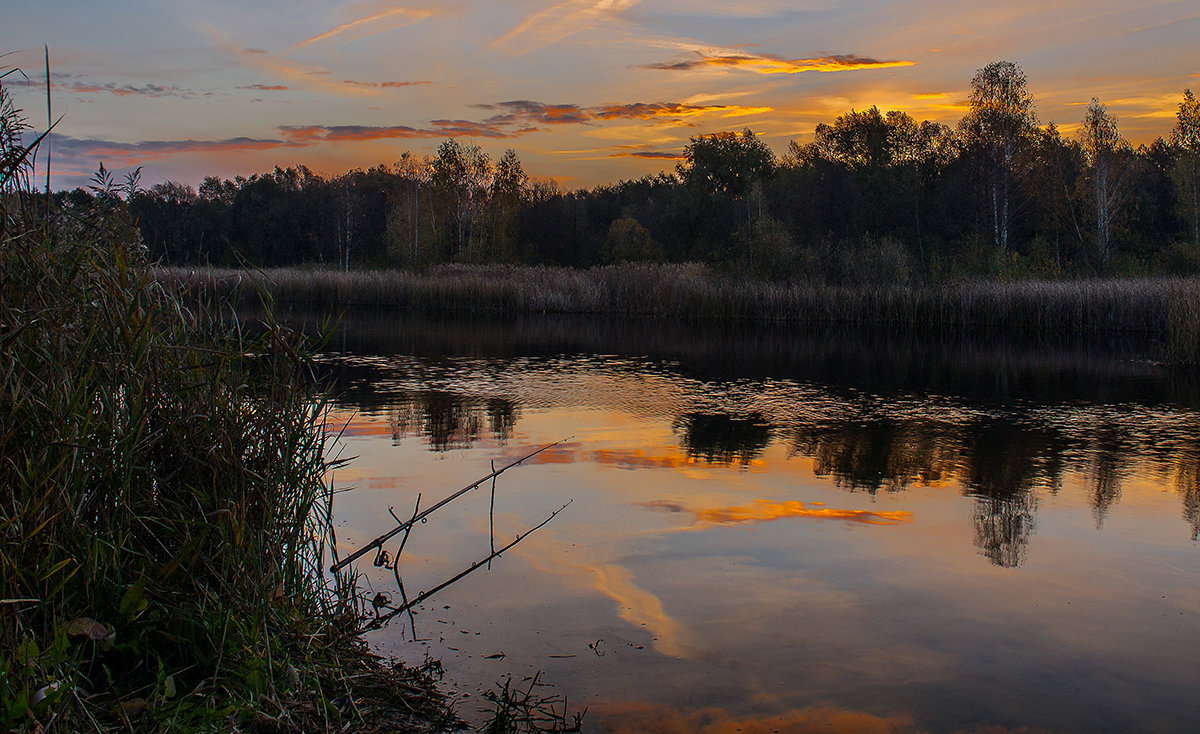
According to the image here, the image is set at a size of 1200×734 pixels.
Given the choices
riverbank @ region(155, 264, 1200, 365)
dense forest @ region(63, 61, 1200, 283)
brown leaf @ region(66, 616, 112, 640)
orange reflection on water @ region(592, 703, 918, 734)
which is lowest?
orange reflection on water @ region(592, 703, 918, 734)

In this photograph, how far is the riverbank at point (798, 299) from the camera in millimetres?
24219

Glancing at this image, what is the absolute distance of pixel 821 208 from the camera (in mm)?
49812

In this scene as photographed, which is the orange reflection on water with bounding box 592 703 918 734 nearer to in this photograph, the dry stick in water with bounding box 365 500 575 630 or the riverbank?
the dry stick in water with bounding box 365 500 575 630

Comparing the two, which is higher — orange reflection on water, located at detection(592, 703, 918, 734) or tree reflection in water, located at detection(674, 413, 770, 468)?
tree reflection in water, located at detection(674, 413, 770, 468)

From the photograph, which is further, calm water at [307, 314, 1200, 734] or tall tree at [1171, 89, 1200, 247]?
tall tree at [1171, 89, 1200, 247]

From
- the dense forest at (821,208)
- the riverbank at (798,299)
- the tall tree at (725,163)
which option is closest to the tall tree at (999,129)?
the dense forest at (821,208)

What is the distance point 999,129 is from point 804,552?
134 feet

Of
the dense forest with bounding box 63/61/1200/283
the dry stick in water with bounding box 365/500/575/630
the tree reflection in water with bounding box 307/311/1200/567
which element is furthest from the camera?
the dense forest with bounding box 63/61/1200/283

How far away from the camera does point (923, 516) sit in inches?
273

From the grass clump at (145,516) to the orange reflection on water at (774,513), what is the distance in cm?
337

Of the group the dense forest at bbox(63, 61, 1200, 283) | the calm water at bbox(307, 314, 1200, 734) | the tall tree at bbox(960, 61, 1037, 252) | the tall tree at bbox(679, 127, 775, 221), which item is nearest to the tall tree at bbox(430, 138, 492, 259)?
the dense forest at bbox(63, 61, 1200, 283)

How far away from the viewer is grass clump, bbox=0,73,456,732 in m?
2.87

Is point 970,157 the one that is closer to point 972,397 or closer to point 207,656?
point 972,397

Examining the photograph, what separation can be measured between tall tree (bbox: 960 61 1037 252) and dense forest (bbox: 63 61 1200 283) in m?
0.08
